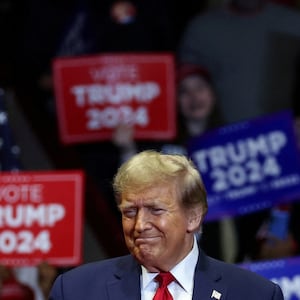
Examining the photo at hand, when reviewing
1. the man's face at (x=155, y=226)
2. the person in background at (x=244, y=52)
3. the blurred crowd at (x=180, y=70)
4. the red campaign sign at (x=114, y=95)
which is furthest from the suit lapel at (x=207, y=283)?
the person in background at (x=244, y=52)

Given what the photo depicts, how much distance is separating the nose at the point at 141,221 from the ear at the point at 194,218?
13 cm

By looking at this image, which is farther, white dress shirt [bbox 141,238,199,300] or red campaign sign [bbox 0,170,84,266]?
red campaign sign [bbox 0,170,84,266]

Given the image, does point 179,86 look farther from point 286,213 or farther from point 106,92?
point 286,213

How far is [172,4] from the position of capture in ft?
24.1

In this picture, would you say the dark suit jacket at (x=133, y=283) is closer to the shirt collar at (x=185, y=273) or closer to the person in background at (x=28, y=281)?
the shirt collar at (x=185, y=273)

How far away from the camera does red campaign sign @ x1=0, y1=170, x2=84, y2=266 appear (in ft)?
17.3

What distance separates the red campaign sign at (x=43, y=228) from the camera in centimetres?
527

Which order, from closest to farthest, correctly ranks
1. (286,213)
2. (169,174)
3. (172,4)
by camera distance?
(169,174) < (286,213) < (172,4)

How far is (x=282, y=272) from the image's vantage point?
5.30m

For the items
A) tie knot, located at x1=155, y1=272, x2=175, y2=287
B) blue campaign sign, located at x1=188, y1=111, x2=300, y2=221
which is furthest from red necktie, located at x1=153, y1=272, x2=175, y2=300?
blue campaign sign, located at x1=188, y1=111, x2=300, y2=221

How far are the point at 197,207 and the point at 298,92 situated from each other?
374 centimetres

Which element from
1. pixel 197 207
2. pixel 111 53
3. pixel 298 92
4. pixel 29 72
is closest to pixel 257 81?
pixel 298 92

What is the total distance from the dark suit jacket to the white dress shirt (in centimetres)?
2

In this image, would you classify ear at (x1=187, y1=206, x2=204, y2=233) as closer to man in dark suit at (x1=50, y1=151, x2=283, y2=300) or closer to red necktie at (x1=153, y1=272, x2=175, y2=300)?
man in dark suit at (x1=50, y1=151, x2=283, y2=300)
